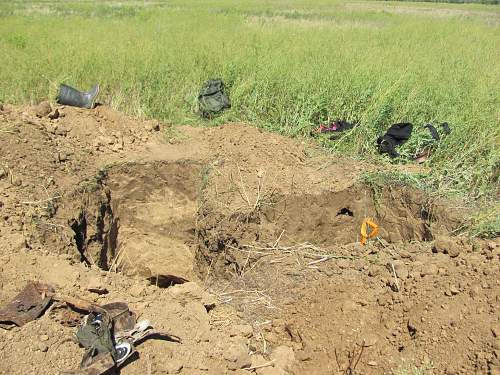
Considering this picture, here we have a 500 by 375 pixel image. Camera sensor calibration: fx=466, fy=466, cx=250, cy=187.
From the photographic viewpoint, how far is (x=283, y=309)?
2893 mm

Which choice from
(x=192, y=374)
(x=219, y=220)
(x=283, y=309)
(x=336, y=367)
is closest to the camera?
(x=192, y=374)

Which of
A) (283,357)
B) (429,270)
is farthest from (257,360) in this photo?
(429,270)

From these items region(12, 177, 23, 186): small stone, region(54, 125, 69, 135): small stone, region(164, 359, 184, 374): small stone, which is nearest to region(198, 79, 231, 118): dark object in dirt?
region(54, 125, 69, 135): small stone

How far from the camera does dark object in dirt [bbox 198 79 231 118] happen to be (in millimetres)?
4898

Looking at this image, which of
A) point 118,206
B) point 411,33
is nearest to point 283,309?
point 118,206

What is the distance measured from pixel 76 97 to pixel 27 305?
8.88 ft

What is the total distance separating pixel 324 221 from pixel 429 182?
0.89 m

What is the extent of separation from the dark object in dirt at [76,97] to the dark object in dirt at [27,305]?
2.49 metres

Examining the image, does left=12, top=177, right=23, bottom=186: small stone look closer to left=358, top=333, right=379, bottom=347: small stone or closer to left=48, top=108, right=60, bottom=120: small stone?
left=48, top=108, right=60, bottom=120: small stone

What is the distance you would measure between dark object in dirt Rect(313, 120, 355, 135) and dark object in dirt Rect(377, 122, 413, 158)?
14.0 inches

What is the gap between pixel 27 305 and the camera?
2.41 metres

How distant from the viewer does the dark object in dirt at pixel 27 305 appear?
92.1 inches

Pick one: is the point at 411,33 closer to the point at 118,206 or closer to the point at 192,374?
the point at 118,206

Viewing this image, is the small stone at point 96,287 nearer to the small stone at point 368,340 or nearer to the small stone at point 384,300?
the small stone at point 368,340
